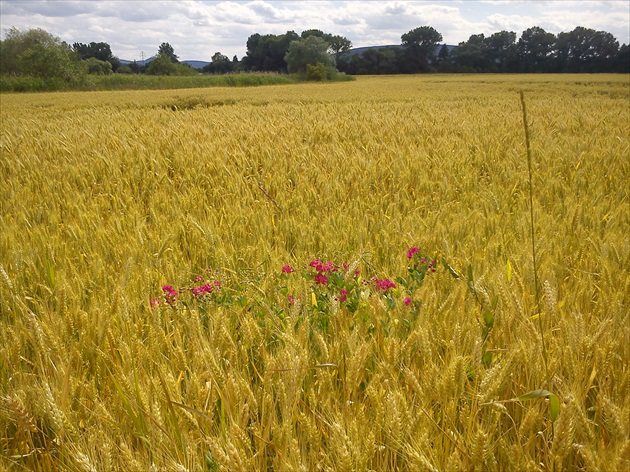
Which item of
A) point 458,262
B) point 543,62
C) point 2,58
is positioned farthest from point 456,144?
point 543,62

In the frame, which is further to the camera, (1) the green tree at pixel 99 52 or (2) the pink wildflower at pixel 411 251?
(1) the green tree at pixel 99 52

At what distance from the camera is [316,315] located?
133 centimetres

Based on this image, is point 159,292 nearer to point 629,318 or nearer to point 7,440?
point 7,440

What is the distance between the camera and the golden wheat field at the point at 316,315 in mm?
812

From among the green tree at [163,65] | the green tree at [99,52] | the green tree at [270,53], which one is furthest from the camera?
the green tree at [99,52]

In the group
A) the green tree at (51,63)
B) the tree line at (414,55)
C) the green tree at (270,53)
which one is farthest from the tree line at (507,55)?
the green tree at (51,63)

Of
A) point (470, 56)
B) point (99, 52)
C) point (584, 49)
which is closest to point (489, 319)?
point (470, 56)

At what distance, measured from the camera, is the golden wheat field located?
0.81 meters

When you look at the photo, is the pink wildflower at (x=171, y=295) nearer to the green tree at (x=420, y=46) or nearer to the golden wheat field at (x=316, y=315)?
the golden wheat field at (x=316, y=315)

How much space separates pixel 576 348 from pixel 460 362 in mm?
294

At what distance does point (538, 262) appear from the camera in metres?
1.57

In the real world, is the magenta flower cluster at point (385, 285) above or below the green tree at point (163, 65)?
below

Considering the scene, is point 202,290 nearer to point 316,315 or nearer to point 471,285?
point 316,315

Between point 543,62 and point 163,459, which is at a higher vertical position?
point 543,62
